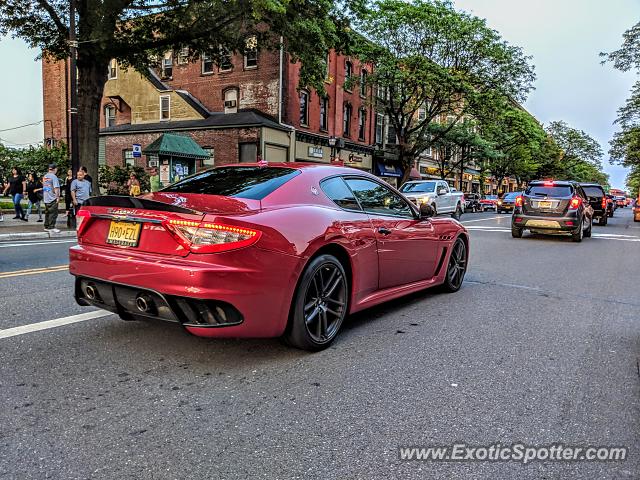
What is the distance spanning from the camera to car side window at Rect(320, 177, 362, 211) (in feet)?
14.1

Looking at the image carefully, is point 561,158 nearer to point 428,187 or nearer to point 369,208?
point 428,187

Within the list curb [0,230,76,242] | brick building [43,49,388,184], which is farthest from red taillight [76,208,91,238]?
brick building [43,49,388,184]

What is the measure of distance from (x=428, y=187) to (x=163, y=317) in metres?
20.5

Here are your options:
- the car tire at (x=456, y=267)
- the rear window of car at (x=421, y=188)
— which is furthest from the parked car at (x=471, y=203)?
the car tire at (x=456, y=267)

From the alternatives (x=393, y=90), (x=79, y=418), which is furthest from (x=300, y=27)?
(x=393, y=90)

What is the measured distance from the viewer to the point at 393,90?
31.6 metres

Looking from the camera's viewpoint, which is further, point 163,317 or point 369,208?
point 369,208

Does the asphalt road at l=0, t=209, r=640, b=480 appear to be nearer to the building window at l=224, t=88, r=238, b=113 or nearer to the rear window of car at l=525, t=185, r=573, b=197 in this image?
the rear window of car at l=525, t=185, r=573, b=197

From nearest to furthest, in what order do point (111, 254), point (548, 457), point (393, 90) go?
point (548, 457) < point (111, 254) < point (393, 90)

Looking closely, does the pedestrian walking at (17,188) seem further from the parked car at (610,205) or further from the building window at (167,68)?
the parked car at (610,205)

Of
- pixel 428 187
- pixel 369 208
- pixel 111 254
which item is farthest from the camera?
pixel 428 187

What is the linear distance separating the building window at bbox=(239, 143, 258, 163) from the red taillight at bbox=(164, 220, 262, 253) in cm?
2656

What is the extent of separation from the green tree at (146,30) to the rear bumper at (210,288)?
1222 centimetres

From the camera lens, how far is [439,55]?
29.5 m
